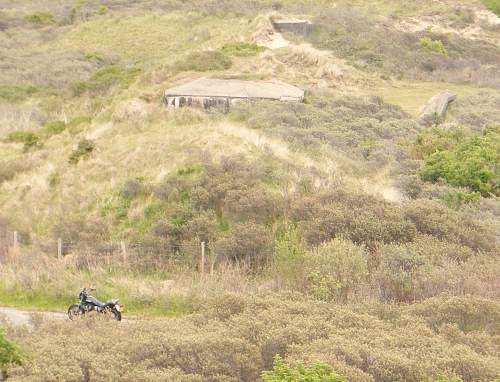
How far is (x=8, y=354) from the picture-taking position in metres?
7.62

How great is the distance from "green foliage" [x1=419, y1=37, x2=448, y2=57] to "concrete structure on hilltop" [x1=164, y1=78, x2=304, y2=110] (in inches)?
504

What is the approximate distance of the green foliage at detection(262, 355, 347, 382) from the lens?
668cm

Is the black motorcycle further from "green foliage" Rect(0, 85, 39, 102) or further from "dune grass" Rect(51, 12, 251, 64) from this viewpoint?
"dune grass" Rect(51, 12, 251, 64)

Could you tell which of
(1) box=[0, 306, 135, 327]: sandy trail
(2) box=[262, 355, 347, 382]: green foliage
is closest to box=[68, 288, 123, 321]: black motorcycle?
(1) box=[0, 306, 135, 327]: sandy trail

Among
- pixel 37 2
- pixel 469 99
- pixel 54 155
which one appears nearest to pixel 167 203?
pixel 54 155

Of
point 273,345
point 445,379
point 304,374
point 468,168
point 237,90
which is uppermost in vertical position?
point 304,374

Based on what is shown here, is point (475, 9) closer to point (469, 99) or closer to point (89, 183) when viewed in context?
→ point (469, 99)

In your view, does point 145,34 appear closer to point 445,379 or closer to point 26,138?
point 26,138

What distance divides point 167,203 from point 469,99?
15.1 metres

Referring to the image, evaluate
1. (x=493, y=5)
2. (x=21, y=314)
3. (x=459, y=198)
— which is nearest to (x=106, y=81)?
(x=459, y=198)

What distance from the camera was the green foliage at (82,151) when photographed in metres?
19.6

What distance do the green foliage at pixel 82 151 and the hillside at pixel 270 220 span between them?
0.15 ft

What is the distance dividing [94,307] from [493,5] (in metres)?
40.5

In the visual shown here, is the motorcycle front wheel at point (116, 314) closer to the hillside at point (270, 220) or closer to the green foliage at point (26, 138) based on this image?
the hillside at point (270, 220)
